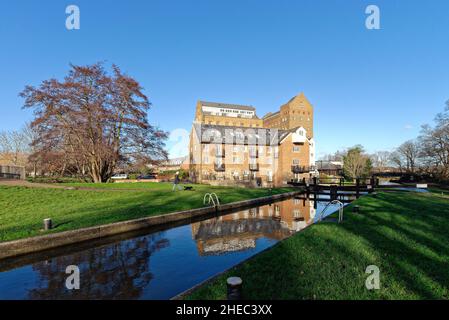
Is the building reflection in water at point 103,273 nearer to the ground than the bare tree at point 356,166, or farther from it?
nearer to the ground

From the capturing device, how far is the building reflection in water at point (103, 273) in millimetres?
4819

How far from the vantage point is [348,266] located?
4.78m

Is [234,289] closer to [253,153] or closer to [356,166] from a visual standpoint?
[253,153]

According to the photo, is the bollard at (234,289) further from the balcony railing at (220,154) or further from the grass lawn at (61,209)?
the balcony railing at (220,154)

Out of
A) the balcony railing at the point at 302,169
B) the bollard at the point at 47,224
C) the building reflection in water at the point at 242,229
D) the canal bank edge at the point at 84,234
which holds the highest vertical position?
the balcony railing at the point at 302,169

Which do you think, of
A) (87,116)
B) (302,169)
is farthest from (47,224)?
(302,169)

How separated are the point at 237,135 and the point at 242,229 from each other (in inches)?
1138

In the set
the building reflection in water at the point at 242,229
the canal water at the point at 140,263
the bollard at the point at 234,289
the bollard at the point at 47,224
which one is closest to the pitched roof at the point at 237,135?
the building reflection in water at the point at 242,229

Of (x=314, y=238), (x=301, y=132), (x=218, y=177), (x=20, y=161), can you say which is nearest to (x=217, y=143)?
(x=218, y=177)

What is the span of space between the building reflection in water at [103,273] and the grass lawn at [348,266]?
2.36 meters

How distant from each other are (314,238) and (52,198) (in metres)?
16.7

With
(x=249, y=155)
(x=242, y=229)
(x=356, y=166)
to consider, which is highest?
(x=249, y=155)

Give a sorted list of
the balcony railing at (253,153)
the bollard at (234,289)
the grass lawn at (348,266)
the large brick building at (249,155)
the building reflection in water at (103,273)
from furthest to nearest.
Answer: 1. the balcony railing at (253,153)
2. the large brick building at (249,155)
3. the building reflection in water at (103,273)
4. the grass lawn at (348,266)
5. the bollard at (234,289)

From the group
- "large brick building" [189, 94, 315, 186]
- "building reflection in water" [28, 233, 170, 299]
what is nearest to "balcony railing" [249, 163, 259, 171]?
"large brick building" [189, 94, 315, 186]
